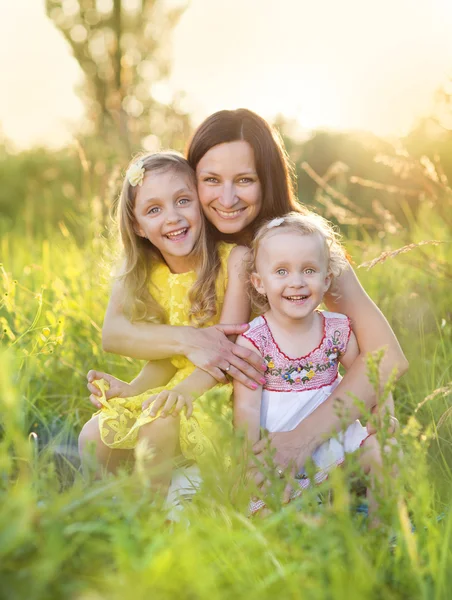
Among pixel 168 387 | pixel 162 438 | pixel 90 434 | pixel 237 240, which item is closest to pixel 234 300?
pixel 237 240

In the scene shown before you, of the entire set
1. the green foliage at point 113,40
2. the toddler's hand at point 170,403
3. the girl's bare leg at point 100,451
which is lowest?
the girl's bare leg at point 100,451

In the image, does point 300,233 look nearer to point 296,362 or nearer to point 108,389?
point 296,362

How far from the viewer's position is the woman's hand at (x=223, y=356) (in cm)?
249

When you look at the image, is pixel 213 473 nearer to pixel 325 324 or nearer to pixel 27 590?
pixel 27 590

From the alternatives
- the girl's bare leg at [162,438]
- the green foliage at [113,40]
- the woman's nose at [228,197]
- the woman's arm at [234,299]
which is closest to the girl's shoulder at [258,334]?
the woman's arm at [234,299]

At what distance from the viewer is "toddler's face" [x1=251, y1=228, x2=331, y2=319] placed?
96.1 inches

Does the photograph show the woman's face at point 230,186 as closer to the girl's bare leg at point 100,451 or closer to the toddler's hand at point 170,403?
the toddler's hand at point 170,403

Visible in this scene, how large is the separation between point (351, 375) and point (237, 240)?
2.46 feet

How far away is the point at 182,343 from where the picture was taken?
2.70m

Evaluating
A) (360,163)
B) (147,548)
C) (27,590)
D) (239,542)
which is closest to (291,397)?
(239,542)

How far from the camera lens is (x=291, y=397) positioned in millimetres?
2520

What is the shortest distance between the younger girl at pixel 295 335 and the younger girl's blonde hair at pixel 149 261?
24 cm

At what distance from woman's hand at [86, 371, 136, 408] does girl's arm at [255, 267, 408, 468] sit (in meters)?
0.66

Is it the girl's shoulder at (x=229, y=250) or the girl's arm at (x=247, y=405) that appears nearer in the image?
the girl's arm at (x=247, y=405)
